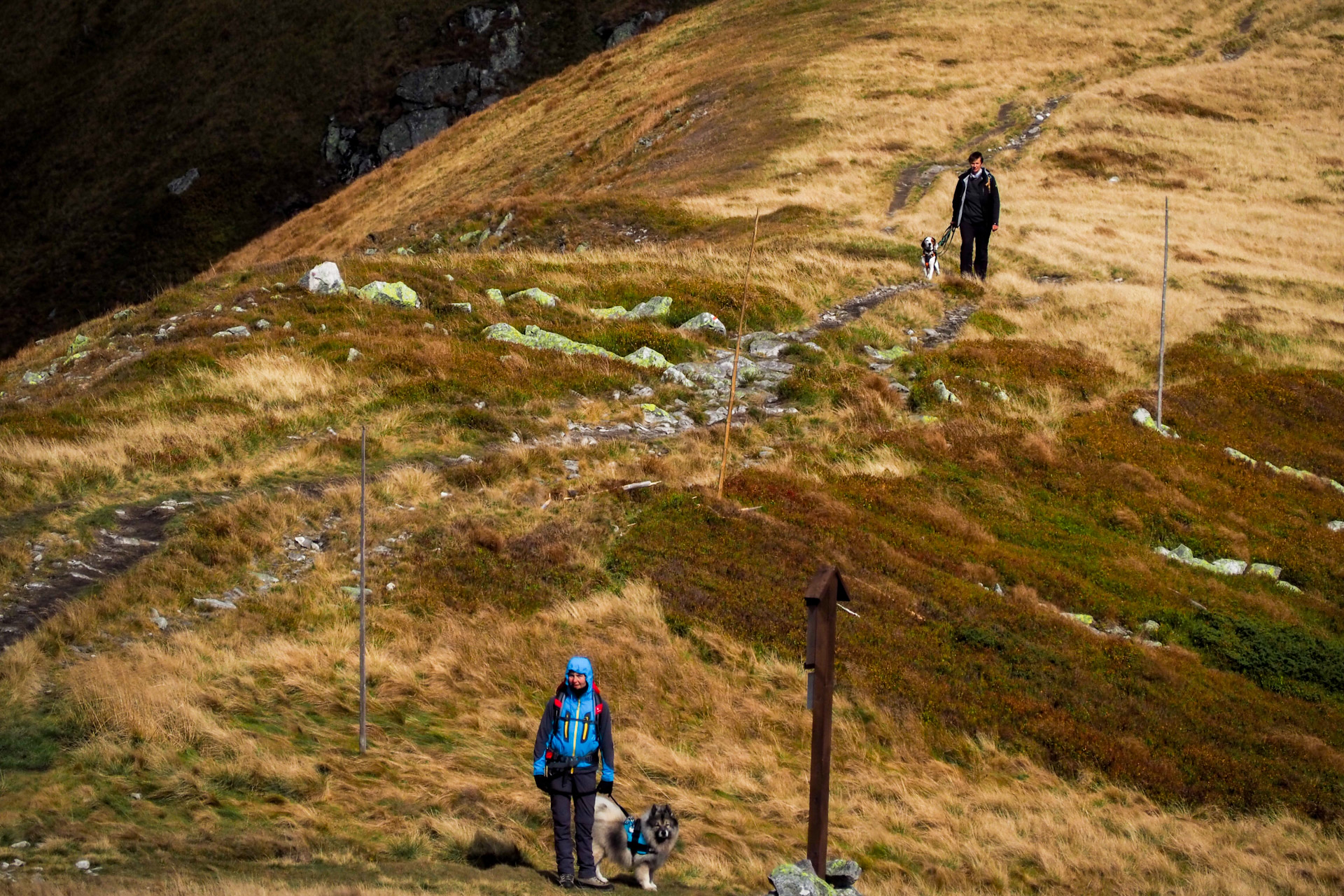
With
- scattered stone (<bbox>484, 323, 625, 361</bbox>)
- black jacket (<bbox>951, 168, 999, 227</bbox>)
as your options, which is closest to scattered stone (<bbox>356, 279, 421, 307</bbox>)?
scattered stone (<bbox>484, 323, 625, 361</bbox>)

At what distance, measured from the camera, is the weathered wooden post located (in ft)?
28.3

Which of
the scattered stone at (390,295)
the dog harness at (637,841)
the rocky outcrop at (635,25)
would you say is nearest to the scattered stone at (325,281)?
the scattered stone at (390,295)

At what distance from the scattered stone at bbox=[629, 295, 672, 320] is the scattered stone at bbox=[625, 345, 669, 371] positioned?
243 centimetres

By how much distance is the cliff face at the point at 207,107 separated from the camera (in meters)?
75.9

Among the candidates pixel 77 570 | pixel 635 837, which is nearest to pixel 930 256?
pixel 77 570

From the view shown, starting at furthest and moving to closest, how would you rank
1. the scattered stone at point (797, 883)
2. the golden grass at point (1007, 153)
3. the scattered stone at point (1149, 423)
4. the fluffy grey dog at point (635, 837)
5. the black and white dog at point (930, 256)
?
the golden grass at point (1007, 153)
the black and white dog at point (930, 256)
the scattered stone at point (1149, 423)
the fluffy grey dog at point (635, 837)
the scattered stone at point (797, 883)

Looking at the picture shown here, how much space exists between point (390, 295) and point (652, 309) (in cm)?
602

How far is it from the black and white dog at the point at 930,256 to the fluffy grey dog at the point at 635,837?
82.9 feet

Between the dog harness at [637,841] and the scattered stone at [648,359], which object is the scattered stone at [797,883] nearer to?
the dog harness at [637,841]

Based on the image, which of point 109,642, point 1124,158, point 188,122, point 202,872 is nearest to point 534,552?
point 109,642

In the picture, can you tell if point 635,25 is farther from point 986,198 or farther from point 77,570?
point 77,570

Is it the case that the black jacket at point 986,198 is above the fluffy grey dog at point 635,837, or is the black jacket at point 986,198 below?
above

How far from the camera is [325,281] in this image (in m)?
25.1

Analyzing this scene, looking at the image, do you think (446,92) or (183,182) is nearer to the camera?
(183,182)
